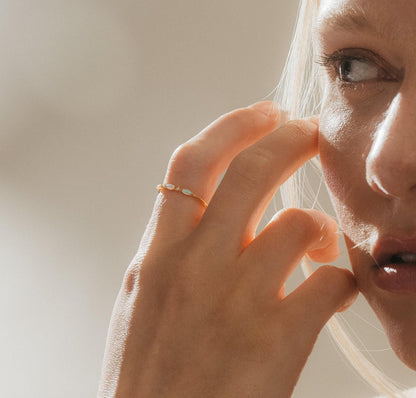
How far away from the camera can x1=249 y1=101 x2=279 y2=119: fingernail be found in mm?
977

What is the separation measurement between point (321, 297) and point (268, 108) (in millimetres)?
330

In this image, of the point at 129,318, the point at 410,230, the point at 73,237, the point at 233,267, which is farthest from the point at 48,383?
the point at 410,230

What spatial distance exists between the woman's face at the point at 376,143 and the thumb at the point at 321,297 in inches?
1.0

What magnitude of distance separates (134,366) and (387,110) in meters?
0.48

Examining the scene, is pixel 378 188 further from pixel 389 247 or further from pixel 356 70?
pixel 356 70

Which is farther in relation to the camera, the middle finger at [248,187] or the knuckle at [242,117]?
the knuckle at [242,117]

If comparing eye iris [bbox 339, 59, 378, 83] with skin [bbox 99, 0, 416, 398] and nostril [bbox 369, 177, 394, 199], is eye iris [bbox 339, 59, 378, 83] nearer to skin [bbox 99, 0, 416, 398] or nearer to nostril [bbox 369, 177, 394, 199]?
skin [bbox 99, 0, 416, 398]

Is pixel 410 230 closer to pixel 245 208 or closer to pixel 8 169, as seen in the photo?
pixel 245 208

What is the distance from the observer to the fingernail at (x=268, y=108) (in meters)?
0.98

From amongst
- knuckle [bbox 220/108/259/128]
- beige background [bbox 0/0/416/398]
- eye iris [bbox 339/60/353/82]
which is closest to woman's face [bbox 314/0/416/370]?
eye iris [bbox 339/60/353/82]

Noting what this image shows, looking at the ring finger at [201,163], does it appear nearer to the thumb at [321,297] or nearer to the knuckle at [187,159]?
the knuckle at [187,159]

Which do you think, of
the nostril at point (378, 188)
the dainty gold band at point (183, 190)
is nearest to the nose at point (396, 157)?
the nostril at point (378, 188)

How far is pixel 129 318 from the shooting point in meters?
0.85

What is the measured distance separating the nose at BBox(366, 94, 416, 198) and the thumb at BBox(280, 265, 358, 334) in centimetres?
18
